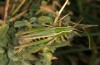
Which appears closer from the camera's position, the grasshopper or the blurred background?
the grasshopper

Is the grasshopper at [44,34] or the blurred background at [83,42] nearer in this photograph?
the grasshopper at [44,34]

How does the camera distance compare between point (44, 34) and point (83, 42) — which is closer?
point (44, 34)

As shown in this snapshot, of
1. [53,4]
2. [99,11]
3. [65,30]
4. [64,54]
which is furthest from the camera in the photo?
A: [99,11]

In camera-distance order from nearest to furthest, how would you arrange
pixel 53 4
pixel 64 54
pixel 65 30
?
pixel 65 30 → pixel 53 4 → pixel 64 54

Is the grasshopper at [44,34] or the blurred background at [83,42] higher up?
the grasshopper at [44,34]

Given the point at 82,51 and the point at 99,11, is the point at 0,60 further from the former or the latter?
the point at 99,11

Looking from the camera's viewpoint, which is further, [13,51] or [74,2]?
[74,2]

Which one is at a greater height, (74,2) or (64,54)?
(74,2)

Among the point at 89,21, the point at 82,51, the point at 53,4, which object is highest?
the point at 53,4

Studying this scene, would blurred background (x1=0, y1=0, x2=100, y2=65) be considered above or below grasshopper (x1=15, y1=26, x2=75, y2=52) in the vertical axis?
below

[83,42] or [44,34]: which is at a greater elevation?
[44,34]

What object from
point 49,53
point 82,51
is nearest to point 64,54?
point 82,51
